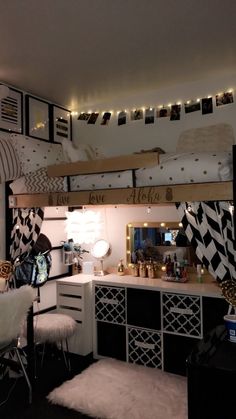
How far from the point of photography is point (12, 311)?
2273mm

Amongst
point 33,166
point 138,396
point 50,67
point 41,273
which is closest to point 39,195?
point 33,166

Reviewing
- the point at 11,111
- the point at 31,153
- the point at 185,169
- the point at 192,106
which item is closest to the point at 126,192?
the point at 185,169

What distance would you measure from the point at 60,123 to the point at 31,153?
1.07m

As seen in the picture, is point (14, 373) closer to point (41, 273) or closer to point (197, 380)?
point (41, 273)

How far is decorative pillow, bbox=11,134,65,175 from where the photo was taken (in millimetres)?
2961

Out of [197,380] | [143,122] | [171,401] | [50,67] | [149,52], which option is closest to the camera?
[197,380]

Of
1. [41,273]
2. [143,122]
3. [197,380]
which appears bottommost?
[197,380]

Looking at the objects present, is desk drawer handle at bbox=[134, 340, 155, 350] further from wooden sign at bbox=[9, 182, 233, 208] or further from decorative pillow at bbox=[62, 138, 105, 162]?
decorative pillow at bbox=[62, 138, 105, 162]

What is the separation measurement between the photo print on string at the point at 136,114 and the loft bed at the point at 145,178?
2.28 ft

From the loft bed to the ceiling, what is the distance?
644 millimetres

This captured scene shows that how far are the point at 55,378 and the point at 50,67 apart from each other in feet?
9.17

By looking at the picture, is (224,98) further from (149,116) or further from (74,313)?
(74,313)

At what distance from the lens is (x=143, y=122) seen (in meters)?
3.63

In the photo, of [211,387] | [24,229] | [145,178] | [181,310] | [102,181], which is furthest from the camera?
[24,229]
